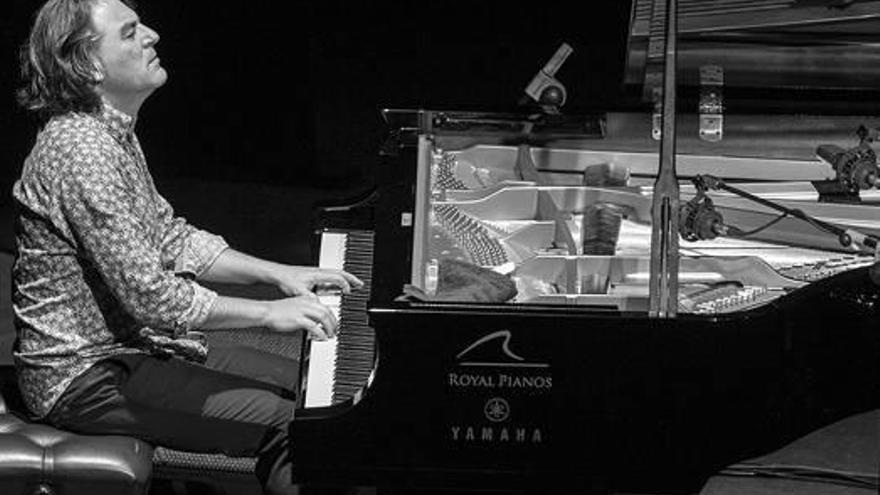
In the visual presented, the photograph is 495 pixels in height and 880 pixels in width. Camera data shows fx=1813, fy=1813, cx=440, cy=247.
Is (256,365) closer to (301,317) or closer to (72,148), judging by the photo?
(301,317)

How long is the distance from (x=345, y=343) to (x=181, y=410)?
0.37 m

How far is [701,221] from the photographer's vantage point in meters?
3.87

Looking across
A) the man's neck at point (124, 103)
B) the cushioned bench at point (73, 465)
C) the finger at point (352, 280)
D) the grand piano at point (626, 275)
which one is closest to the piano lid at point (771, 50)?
the grand piano at point (626, 275)

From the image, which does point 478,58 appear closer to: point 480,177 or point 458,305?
point 480,177

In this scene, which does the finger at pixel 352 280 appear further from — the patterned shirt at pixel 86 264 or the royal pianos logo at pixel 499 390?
the royal pianos logo at pixel 499 390

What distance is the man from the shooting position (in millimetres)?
3586

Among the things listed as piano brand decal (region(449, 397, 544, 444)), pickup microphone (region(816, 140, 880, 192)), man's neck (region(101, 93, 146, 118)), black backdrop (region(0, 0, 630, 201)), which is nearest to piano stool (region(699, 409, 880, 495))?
pickup microphone (region(816, 140, 880, 192))

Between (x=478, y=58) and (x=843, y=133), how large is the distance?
66.4 inches

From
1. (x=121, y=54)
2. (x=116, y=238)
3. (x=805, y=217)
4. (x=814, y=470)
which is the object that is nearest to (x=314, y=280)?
(x=116, y=238)

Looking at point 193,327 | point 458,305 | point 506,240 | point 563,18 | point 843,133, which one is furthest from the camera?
point 563,18

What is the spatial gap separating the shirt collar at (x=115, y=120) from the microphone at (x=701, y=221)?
1.17 m

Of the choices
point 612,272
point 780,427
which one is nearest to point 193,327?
point 612,272

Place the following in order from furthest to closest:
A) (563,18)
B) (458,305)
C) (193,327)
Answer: (563,18)
(193,327)
(458,305)

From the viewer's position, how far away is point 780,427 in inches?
140
